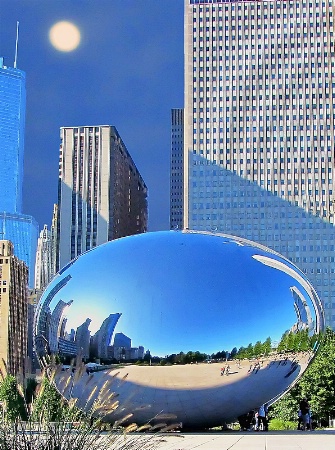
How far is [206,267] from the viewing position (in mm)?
15727

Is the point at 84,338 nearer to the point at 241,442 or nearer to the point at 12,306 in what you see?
the point at 241,442

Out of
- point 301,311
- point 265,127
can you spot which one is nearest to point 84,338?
point 301,311

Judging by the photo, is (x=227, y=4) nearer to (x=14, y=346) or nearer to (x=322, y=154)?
(x=322, y=154)

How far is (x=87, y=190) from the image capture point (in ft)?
556

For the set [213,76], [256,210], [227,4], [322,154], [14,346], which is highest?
[227,4]

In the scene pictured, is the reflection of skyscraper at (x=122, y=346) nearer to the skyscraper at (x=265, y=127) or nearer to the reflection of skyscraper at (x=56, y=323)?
the reflection of skyscraper at (x=56, y=323)

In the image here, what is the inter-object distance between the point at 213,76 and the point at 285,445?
123 meters

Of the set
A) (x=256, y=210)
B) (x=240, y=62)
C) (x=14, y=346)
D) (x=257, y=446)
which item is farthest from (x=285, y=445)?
(x=240, y=62)

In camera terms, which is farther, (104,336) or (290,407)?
(290,407)

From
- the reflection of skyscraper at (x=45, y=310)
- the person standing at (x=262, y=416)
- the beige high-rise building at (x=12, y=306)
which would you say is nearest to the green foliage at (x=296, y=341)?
the person standing at (x=262, y=416)

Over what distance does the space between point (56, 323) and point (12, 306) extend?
10628 centimetres

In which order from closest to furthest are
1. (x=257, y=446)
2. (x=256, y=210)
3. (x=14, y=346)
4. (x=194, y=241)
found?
(x=257, y=446), (x=194, y=241), (x=14, y=346), (x=256, y=210)

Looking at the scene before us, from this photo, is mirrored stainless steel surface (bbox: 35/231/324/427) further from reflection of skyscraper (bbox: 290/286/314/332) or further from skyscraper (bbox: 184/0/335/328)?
skyscraper (bbox: 184/0/335/328)

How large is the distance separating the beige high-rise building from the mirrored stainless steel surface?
86.5 m
